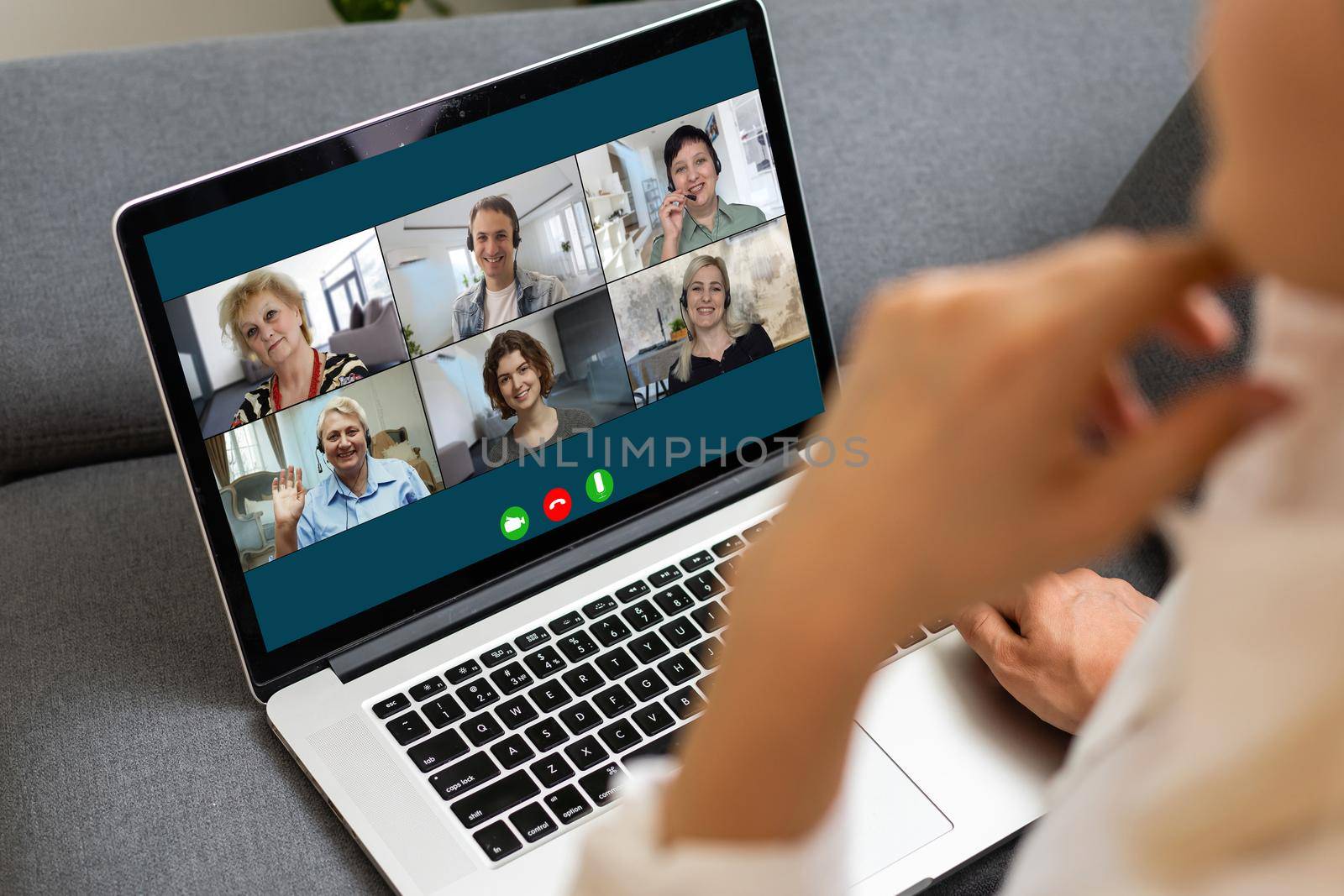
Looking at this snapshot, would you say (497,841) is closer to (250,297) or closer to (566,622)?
(566,622)

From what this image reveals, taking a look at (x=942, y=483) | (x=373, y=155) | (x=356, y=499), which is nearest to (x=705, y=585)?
(x=356, y=499)

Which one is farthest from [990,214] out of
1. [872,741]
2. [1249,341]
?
[872,741]

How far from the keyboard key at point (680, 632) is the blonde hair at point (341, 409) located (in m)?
0.22

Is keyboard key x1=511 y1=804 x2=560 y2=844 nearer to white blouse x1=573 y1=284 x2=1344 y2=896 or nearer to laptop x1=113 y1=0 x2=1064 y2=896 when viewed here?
laptop x1=113 y1=0 x2=1064 y2=896

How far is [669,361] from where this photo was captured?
75 centimetres

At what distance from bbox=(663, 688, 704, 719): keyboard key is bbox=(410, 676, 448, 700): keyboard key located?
133mm

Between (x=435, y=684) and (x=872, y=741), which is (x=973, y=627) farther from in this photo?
(x=435, y=684)

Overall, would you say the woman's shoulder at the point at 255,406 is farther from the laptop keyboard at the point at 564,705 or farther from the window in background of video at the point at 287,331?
the laptop keyboard at the point at 564,705

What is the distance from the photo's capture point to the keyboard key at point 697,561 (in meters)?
0.75

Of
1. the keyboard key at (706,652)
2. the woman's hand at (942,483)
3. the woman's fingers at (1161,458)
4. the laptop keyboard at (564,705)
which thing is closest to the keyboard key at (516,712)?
the laptop keyboard at (564,705)

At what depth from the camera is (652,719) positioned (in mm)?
664

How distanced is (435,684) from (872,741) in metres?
0.26

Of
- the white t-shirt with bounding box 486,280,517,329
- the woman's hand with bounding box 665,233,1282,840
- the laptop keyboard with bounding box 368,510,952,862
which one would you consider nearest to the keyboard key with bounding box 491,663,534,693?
the laptop keyboard with bounding box 368,510,952,862

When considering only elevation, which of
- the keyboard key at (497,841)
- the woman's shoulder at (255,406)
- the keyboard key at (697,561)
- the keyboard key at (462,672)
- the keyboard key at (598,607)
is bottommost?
the keyboard key at (497,841)
